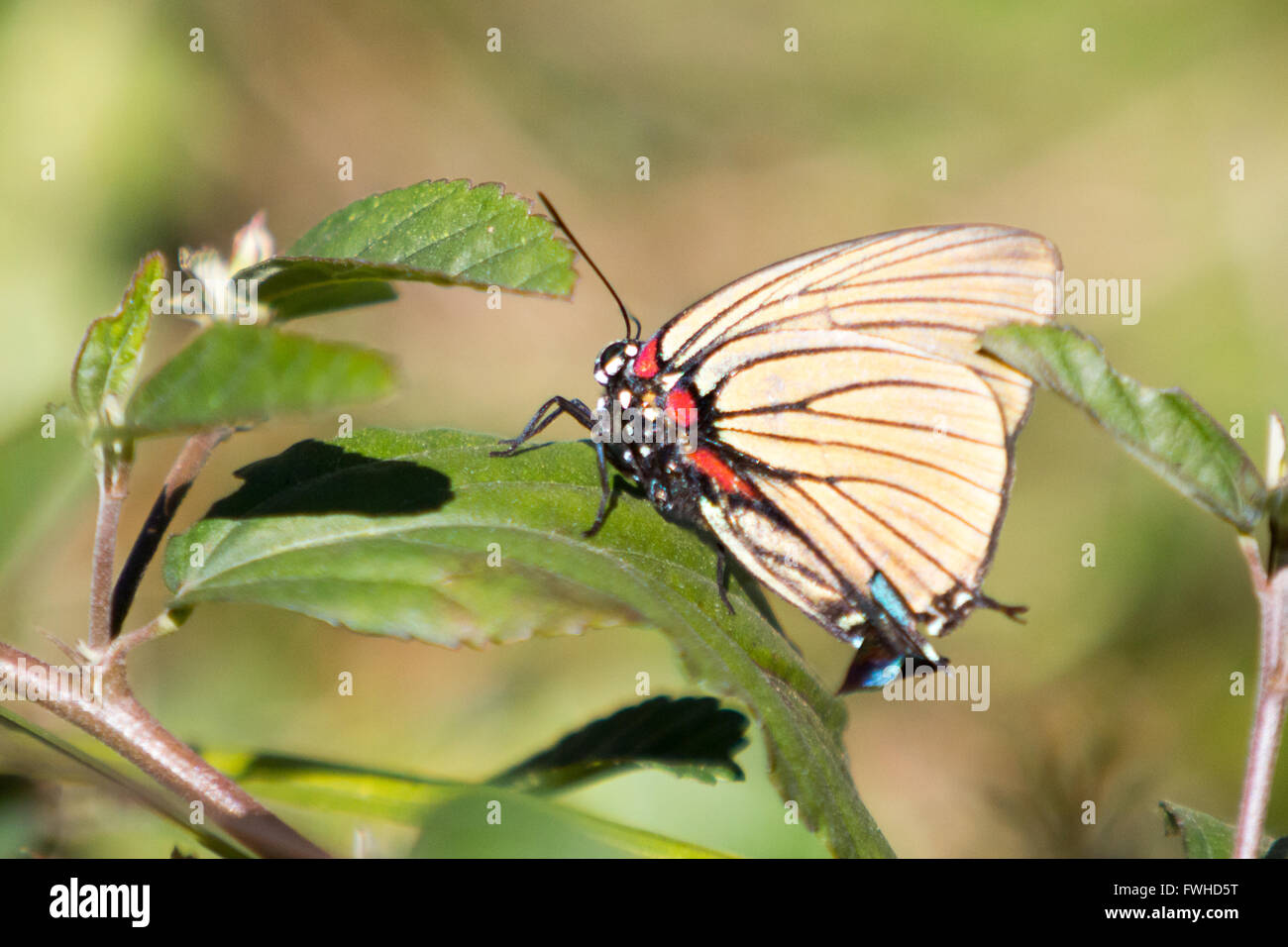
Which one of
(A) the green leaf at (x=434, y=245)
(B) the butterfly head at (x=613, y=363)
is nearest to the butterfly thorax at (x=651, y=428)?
(B) the butterfly head at (x=613, y=363)

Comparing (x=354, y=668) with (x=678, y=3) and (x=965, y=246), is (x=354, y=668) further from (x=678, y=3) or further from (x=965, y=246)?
(x=678, y=3)

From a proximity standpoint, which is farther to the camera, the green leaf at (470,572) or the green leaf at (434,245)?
the green leaf at (434,245)

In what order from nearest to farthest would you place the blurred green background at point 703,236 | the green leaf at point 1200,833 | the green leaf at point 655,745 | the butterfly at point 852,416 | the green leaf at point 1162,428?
the green leaf at point 1162,428 → the green leaf at point 1200,833 → the green leaf at point 655,745 → the butterfly at point 852,416 → the blurred green background at point 703,236

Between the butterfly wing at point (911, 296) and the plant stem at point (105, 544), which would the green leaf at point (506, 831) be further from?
the butterfly wing at point (911, 296)

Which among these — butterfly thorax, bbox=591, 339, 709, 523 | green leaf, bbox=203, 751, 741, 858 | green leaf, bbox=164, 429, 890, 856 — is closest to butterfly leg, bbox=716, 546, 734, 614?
green leaf, bbox=164, 429, 890, 856

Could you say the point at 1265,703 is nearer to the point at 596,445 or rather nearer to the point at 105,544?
the point at 596,445
